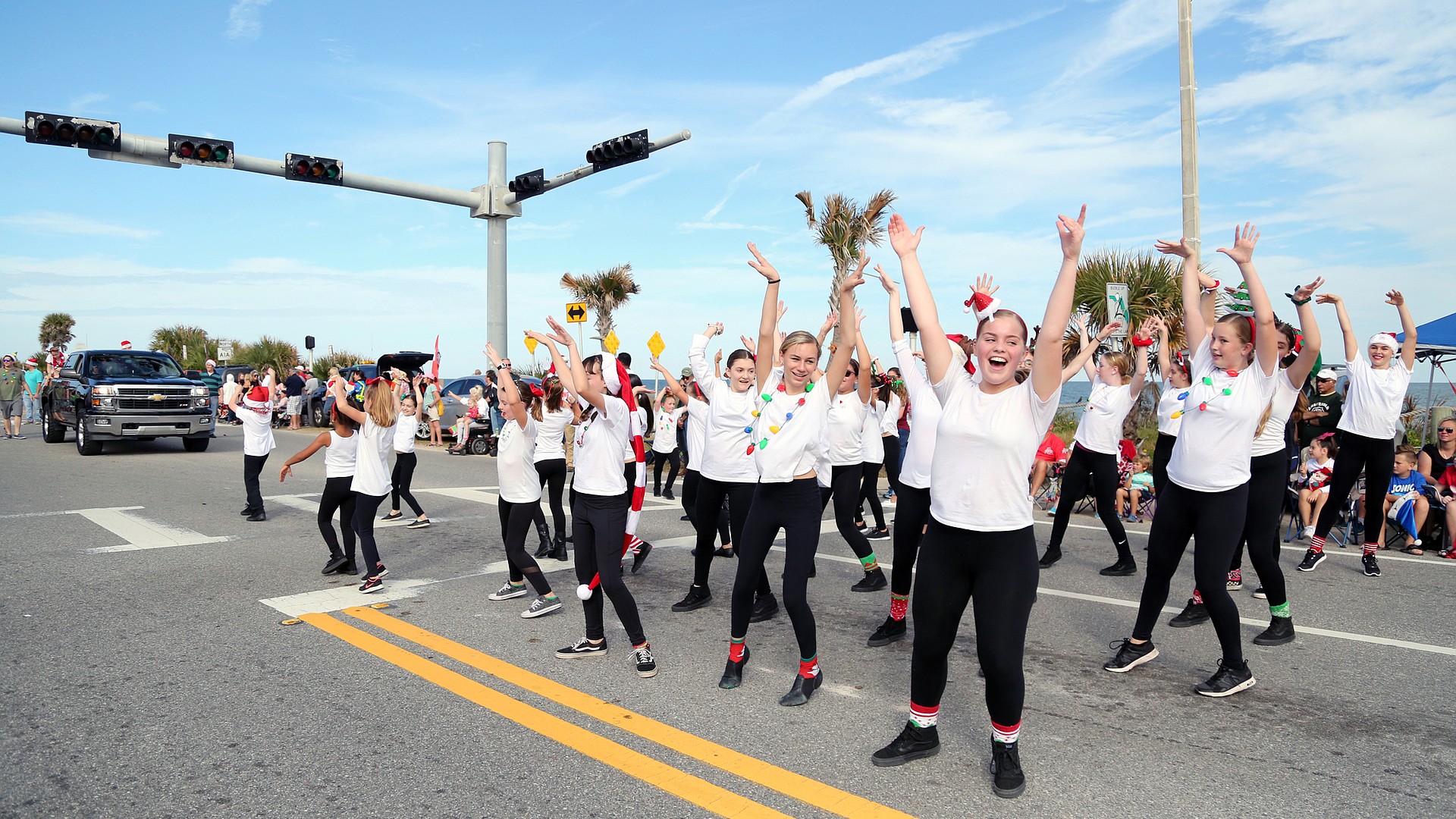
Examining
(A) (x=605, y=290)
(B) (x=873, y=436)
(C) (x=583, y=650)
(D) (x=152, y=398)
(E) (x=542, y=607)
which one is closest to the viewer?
(C) (x=583, y=650)


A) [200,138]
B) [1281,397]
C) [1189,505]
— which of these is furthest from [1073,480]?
[200,138]

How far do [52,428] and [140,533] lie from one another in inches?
560

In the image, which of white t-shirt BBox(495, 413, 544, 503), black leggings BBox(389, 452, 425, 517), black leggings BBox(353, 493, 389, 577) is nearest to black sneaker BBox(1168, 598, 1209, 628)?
white t-shirt BBox(495, 413, 544, 503)

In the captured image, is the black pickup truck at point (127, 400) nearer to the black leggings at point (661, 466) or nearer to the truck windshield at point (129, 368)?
the truck windshield at point (129, 368)

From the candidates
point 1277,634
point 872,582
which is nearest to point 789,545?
point 872,582

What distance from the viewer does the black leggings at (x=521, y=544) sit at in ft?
20.0

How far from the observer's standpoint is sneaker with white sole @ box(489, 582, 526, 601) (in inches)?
261

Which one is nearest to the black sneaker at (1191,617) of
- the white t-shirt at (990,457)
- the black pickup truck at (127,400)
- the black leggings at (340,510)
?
the white t-shirt at (990,457)

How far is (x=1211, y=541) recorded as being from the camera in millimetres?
4645

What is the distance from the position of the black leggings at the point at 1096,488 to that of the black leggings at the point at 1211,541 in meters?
2.59

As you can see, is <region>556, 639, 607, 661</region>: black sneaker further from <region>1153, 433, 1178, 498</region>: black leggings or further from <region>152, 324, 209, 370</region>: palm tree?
<region>152, 324, 209, 370</region>: palm tree

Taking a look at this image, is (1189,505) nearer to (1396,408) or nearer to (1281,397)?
(1281,397)

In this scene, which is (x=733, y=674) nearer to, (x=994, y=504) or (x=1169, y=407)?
(x=994, y=504)

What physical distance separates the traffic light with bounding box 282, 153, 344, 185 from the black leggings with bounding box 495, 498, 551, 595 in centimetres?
1221
